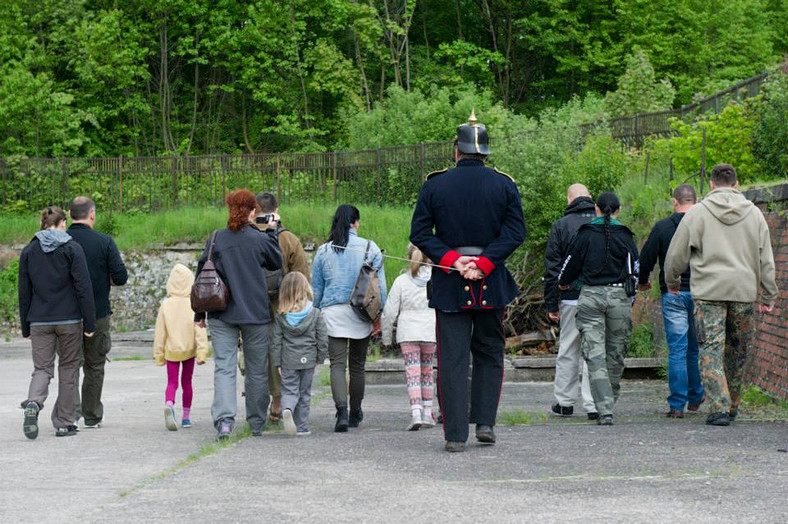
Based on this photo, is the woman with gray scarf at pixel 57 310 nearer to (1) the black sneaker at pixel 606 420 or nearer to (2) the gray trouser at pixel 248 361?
(2) the gray trouser at pixel 248 361

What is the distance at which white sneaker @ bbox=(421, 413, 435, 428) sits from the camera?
1022cm

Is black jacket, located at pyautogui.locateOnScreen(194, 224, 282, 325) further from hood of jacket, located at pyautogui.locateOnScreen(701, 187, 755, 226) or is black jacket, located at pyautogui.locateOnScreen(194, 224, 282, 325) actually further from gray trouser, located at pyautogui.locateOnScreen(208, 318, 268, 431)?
hood of jacket, located at pyautogui.locateOnScreen(701, 187, 755, 226)

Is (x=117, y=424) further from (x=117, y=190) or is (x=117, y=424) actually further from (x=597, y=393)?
(x=117, y=190)

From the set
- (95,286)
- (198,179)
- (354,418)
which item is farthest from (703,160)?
(198,179)

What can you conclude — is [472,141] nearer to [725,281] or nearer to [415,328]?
[415,328]

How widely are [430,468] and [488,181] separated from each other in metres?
2.11

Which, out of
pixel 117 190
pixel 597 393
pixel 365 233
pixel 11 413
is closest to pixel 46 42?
pixel 117 190

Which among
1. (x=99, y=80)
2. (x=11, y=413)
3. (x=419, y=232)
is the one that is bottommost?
(x=11, y=413)

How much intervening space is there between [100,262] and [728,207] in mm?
5478

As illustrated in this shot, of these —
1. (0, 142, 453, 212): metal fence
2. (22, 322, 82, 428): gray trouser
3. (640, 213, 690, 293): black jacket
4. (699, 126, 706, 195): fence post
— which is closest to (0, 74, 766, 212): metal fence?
(0, 142, 453, 212): metal fence

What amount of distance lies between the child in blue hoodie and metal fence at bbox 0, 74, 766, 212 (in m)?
15.7

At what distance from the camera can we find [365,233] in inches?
931

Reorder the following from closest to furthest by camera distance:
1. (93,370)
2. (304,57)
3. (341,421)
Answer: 1. (341,421)
2. (93,370)
3. (304,57)

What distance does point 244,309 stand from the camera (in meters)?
9.80
